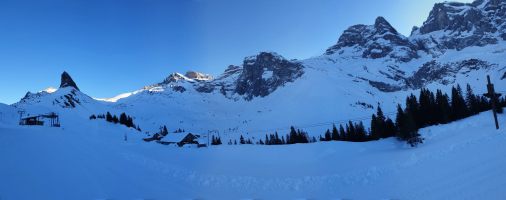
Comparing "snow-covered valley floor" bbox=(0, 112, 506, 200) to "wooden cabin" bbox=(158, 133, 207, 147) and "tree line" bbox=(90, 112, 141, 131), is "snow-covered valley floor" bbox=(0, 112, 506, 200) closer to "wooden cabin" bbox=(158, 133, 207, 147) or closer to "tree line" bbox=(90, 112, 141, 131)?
"wooden cabin" bbox=(158, 133, 207, 147)

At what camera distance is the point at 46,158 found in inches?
1052

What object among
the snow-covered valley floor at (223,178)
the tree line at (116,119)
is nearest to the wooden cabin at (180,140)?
the tree line at (116,119)

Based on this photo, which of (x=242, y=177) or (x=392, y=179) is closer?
(x=392, y=179)

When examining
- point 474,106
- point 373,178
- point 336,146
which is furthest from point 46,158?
point 474,106

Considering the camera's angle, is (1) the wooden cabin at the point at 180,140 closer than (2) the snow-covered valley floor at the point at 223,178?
No

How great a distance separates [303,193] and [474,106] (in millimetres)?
70285

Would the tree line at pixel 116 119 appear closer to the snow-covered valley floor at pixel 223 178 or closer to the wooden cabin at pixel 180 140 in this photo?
the wooden cabin at pixel 180 140

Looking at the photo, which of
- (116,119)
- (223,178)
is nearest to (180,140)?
(116,119)

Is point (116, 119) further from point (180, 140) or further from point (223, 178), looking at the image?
point (223, 178)

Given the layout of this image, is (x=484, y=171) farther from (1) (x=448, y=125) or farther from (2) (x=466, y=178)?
(1) (x=448, y=125)

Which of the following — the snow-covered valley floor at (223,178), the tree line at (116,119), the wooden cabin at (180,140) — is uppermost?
the tree line at (116,119)

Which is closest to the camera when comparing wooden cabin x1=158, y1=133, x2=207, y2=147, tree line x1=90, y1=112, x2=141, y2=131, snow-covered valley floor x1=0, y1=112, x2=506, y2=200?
snow-covered valley floor x1=0, y1=112, x2=506, y2=200

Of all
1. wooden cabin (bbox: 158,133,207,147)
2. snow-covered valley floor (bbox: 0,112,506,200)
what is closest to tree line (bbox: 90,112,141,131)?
wooden cabin (bbox: 158,133,207,147)

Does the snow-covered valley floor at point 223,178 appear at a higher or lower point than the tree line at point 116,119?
lower
